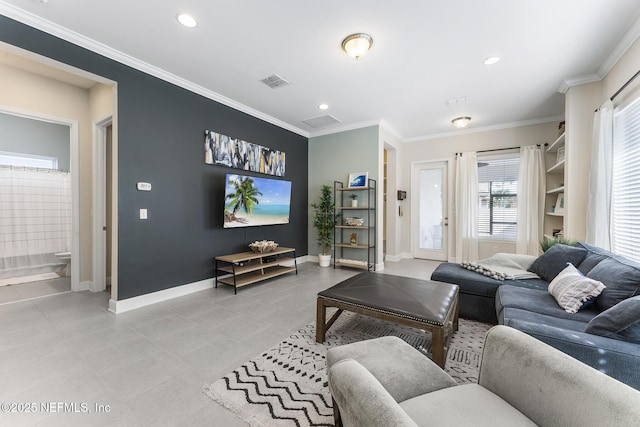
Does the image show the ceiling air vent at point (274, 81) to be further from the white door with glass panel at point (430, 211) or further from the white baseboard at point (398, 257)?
the white baseboard at point (398, 257)

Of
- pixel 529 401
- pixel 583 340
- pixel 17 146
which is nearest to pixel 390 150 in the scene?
pixel 583 340

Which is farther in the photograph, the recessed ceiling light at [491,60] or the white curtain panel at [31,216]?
the white curtain panel at [31,216]

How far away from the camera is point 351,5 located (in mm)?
2104

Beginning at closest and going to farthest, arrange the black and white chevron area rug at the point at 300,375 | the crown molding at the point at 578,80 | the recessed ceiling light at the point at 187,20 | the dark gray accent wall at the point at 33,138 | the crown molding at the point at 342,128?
the black and white chevron area rug at the point at 300,375 < the recessed ceiling light at the point at 187,20 < the crown molding at the point at 578,80 < the dark gray accent wall at the point at 33,138 < the crown molding at the point at 342,128

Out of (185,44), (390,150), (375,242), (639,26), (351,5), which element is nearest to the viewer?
(351,5)

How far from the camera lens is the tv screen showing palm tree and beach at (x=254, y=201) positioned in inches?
145

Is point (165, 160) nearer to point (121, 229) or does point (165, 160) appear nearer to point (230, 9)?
point (121, 229)

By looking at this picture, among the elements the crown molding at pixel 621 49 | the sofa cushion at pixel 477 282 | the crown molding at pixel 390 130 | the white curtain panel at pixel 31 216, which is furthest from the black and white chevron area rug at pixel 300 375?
the white curtain panel at pixel 31 216

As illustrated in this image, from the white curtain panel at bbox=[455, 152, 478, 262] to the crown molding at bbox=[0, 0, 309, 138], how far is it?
4346mm

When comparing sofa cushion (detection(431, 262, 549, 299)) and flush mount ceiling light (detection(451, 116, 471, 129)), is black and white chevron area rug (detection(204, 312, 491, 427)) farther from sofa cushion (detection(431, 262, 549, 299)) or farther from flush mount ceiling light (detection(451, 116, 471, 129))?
flush mount ceiling light (detection(451, 116, 471, 129))

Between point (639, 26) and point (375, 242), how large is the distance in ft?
12.8

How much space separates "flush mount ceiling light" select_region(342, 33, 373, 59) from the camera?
2445 millimetres

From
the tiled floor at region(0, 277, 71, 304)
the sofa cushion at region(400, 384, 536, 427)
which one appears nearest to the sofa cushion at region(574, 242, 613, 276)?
the sofa cushion at region(400, 384, 536, 427)

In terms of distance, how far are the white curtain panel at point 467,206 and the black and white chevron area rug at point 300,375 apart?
10.3ft
